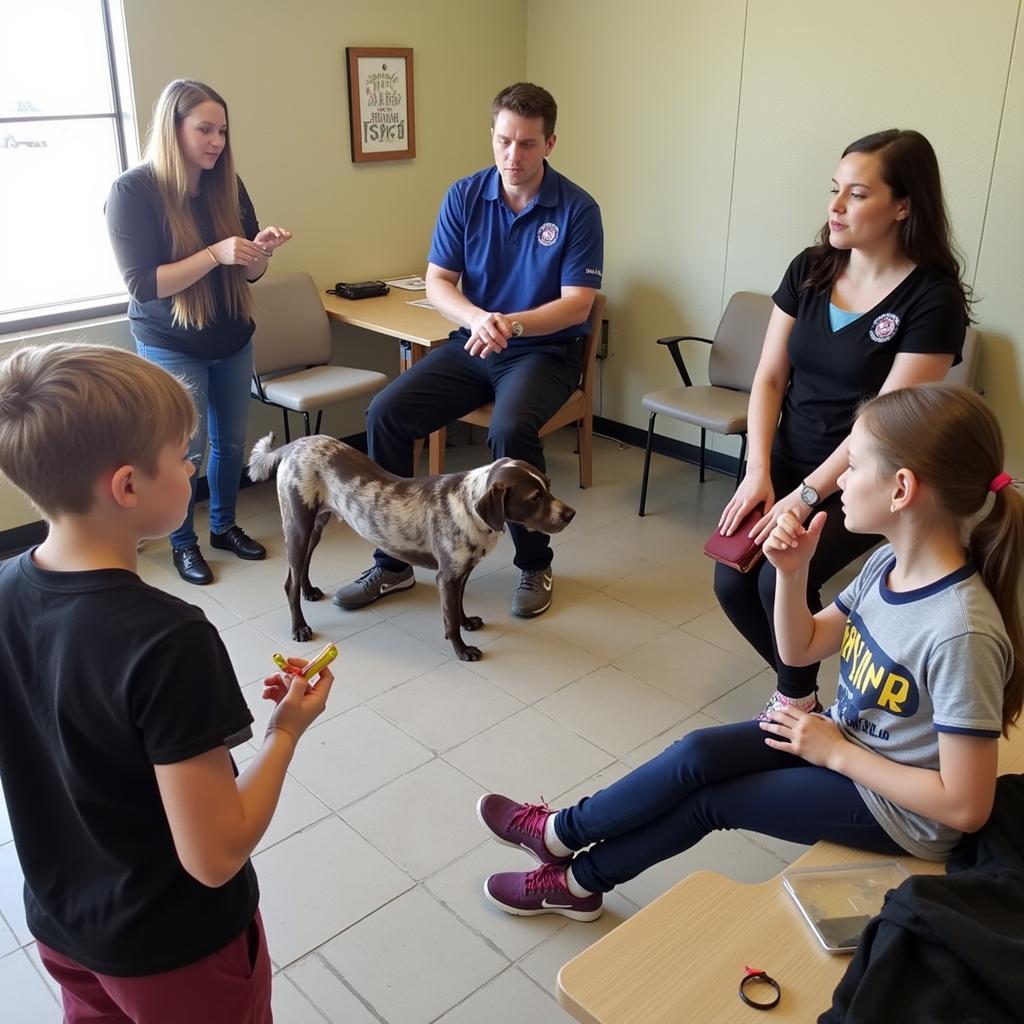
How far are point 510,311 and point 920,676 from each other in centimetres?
236

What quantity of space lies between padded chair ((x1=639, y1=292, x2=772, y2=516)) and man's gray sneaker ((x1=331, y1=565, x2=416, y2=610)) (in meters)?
1.17

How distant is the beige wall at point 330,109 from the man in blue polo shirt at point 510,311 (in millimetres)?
944

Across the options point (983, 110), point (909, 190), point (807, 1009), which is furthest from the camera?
point (983, 110)

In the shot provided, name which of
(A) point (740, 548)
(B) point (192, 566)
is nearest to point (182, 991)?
(A) point (740, 548)

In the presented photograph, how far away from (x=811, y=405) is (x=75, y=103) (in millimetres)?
2816

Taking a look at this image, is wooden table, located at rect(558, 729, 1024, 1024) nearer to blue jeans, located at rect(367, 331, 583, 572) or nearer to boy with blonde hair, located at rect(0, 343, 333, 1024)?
boy with blonde hair, located at rect(0, 343, 333, 1024)

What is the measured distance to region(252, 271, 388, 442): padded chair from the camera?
395cm

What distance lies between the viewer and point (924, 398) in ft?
5.18

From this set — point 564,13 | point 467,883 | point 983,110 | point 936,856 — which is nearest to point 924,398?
point 936,856

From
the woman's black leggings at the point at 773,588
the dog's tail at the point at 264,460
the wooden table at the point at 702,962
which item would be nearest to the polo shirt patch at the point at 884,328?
the woman's black leggings at the point at 773,588

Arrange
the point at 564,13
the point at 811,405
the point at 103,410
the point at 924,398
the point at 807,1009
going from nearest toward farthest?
the point at 103,410 → the point at 807,1009 → the point at 924,398 → the point at 811,405 → the point at 564,13

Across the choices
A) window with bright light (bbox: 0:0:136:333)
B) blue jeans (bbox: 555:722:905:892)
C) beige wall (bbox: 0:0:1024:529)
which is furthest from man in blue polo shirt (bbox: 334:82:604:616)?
blue jeans (bbox: 555:722:905:892)

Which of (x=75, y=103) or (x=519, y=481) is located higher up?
(x=75, y=103)

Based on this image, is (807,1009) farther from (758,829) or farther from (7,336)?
(7,336)
